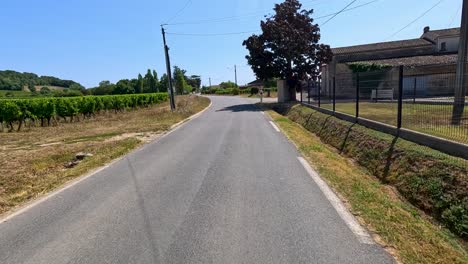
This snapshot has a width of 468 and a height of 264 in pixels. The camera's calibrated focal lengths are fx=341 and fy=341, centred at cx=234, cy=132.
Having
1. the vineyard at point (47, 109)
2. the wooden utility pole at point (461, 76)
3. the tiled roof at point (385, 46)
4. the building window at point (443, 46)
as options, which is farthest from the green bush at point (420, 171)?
the building window at point (443, 46)

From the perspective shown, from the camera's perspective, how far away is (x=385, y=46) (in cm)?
3966

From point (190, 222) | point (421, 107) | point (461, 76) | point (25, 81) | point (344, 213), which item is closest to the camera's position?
point (190, 222)

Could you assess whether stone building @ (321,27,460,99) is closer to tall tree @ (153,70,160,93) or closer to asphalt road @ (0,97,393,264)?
asphalt road @ (0,97,393,264)

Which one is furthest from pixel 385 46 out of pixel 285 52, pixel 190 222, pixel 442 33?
pixel 190 222

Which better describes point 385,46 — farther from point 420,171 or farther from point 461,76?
point 420,171

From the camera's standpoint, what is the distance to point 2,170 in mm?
8477

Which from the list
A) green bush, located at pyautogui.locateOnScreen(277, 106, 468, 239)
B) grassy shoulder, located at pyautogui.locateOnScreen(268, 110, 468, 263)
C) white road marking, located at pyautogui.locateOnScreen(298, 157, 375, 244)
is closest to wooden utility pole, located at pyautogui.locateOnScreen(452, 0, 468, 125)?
green bush, located at pyautogui.locateOnScreen(277, 106, 468, 239)

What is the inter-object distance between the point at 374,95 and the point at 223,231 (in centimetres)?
1369

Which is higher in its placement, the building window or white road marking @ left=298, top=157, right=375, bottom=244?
the building window

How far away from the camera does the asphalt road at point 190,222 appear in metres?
3.62

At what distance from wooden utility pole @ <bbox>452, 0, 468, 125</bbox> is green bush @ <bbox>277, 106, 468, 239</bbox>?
1.75 metres

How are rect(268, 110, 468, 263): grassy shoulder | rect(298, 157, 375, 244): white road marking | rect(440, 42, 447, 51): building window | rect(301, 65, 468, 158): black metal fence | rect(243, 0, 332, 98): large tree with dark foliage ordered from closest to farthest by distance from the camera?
rect(268, 110, 468, 263): grassy shoulder
rect(298, 157, 375, 244): white road marking
rect(301, 65, 468, 158): black metal fence
rect(243, 0, 332, 98): large tree with dark foliage
rect(440, 42, 447, 51): building window

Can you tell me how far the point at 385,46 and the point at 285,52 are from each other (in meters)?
15.2

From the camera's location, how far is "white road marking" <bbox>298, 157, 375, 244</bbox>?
3.89 metres
